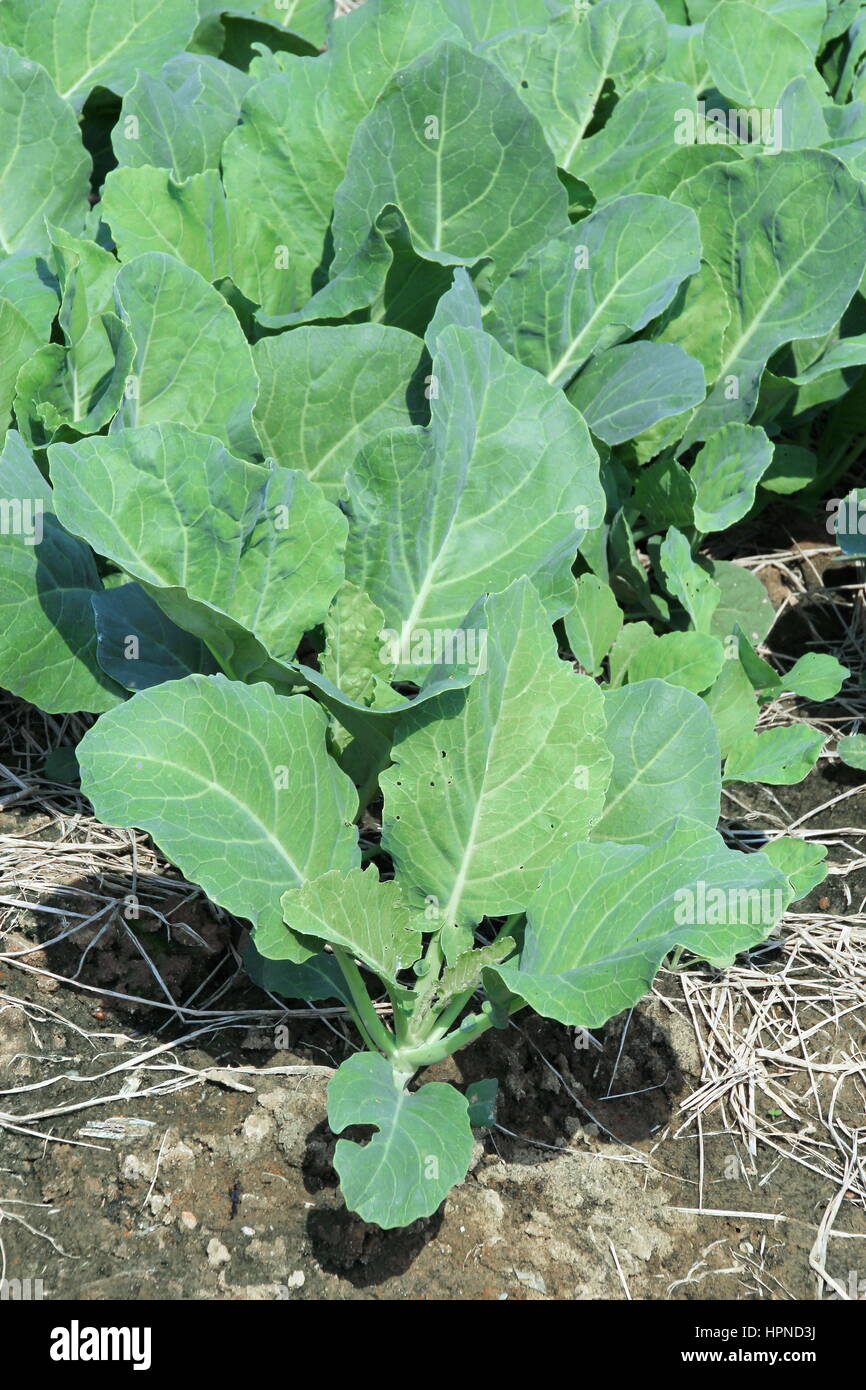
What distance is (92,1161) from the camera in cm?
162

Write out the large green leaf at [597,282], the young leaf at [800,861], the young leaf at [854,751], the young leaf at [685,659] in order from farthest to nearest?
the young leaf at [854,751] → the large green leaf at [597,282] → the young leaf at [685,659] → the young leaf at [800,861]

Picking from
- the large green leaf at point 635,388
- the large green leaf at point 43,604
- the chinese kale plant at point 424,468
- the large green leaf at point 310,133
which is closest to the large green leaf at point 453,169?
the chinese kale plant at point 424,468

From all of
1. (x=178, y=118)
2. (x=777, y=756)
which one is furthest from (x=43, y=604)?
(x=777, y=756)

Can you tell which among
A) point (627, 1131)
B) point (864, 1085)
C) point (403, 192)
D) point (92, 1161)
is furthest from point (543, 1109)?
point (403, 192)

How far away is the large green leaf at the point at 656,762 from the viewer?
5.84ft

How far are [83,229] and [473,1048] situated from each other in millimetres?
1760

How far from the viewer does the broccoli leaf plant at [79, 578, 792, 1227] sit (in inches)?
58.0

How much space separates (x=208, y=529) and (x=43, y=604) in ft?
1.23

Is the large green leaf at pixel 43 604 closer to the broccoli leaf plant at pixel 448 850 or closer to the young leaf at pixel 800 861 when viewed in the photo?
the broccoli leaf plant at pixel 448 850

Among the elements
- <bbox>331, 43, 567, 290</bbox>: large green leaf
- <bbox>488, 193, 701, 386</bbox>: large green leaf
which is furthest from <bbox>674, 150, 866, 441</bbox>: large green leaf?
<bbox>331, 43, 567, 290</bbox>: large green leaf

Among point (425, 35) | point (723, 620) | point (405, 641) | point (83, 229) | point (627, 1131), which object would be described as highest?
point (425, 35)

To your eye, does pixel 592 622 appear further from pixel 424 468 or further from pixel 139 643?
pixel 139 643

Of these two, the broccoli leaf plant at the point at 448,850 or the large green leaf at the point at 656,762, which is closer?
the broccoli leaf plant at the point at 448,850

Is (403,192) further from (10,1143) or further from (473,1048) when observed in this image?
(10,1143)
